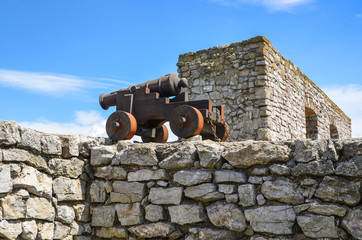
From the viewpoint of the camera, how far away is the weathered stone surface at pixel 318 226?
2891mm

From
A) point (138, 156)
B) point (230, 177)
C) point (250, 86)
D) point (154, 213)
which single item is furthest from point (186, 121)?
point (250, 86)

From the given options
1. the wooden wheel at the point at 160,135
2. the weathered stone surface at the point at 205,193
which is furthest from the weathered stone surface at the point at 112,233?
the wooden wheel at the point at 160,135

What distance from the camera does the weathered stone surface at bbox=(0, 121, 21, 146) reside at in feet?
10.2

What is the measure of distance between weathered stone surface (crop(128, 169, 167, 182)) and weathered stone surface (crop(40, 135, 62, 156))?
27.4 inches

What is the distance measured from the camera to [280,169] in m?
3.09

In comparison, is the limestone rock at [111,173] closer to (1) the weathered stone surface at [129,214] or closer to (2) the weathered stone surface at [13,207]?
Result: (1) the weathered stone surface at [129,214]

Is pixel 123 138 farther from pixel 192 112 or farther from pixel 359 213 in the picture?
pixel 359 213

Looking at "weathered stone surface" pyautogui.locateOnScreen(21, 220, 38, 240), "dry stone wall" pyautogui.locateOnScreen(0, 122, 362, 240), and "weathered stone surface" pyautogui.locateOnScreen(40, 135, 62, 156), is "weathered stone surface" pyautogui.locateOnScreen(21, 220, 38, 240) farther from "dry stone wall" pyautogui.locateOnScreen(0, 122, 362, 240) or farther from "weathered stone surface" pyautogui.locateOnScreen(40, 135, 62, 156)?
"weathered stone surface" pyautogui.locateOnScreen(40, 135, 62, 156)

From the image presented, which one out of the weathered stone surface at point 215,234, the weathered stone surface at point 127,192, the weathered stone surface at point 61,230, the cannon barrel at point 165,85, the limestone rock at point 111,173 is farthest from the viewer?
the cannon barrel at point 165,85

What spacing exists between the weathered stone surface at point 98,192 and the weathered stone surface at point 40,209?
44 cm

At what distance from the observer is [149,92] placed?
14.0 ft

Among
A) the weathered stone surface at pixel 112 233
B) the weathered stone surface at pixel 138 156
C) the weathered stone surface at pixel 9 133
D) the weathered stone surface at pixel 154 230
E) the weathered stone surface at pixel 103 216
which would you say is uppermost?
the weathered stone surface at pixel 9 133

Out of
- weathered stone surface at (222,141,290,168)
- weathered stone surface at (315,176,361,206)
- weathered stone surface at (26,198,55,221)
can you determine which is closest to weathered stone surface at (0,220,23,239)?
weathered stone surface at (26,198,55,221)

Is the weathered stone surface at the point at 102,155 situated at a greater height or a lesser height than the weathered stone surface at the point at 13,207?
greater
